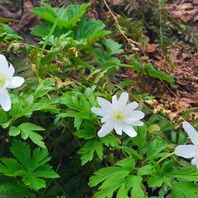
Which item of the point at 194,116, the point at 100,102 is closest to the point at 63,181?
the point at 100,102

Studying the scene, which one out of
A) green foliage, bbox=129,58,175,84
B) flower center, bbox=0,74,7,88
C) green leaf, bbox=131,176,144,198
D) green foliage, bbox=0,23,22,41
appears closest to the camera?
green leaf, bbox=131,176,144,198

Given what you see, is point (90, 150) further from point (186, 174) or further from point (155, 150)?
point (186, 174)

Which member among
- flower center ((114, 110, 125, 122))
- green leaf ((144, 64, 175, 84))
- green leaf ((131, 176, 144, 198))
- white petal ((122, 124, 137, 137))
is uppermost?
flower center ((114, 110, 125, 122))

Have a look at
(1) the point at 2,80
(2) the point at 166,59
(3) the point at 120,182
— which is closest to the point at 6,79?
(1) the point at 2,80

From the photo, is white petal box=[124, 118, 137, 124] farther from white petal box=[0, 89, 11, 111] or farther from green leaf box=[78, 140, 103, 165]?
white petal box=[0, 89, 11, 111]

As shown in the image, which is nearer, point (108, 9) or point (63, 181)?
point (63, 181)

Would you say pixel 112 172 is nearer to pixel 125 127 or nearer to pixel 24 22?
pixel 125 127

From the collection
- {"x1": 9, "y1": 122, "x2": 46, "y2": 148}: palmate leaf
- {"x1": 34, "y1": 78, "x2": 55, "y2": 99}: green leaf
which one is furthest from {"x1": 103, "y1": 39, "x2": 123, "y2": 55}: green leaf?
{"x1": 9, "y1": 122, "x2": 46, "y2": 148}: palmate leaf
